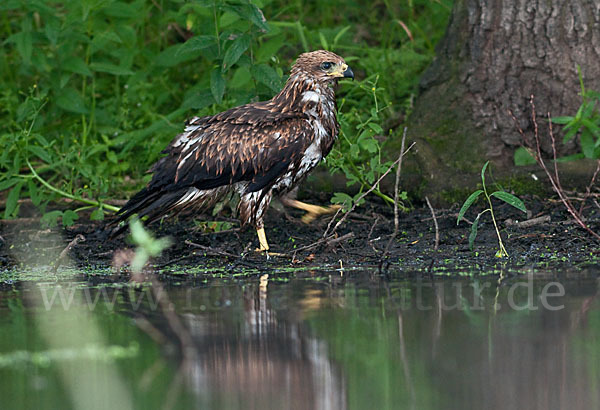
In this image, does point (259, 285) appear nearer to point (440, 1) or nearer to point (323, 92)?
point (323, 92)

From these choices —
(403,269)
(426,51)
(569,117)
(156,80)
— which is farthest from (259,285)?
(426,51)

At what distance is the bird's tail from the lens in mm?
6711

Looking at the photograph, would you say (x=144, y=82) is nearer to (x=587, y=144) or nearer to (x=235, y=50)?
(x=235, y=50)

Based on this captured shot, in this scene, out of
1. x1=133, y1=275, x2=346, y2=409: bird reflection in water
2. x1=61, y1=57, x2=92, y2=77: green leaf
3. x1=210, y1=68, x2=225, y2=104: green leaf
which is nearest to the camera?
x1=133, y1=275, x2=346, y2=409: bird reflection in water

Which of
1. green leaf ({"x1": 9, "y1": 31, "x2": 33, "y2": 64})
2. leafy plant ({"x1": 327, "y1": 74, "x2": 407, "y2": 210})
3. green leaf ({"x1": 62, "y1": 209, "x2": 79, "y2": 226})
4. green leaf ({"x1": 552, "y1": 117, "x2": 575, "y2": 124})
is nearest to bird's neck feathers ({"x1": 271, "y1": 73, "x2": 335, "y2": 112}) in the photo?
leafy plant ({"x1": 327, "y1": 74, "x2": 407, "y2": 210})

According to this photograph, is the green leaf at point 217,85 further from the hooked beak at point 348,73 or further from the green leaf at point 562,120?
the green leaf at point 562,120

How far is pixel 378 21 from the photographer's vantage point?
11008mm

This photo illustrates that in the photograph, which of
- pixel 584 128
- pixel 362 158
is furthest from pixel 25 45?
pixel 584 128

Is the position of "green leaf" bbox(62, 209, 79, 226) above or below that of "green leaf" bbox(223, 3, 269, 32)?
below

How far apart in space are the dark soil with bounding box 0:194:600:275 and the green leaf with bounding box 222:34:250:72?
123cm

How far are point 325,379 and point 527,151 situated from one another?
4.52m

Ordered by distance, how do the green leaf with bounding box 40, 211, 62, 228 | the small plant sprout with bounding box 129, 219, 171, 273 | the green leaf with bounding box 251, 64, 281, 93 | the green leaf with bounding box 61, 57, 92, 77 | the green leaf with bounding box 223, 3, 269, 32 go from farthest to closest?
the green leaf with bounding box 61, 57, 92, 77, the green leaf with bounding box 40, 211, 62, 228, the green leaf with bounding box 251, 64, 281, 93, the green leaf with bounding box 223, 3, 269, 32, the small plant sprout with bounding box 129, 219, 171, 273

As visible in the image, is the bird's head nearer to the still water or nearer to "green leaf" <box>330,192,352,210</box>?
"green leaf" <box>330,192,352,210</box>

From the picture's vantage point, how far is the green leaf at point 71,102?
8.43m
